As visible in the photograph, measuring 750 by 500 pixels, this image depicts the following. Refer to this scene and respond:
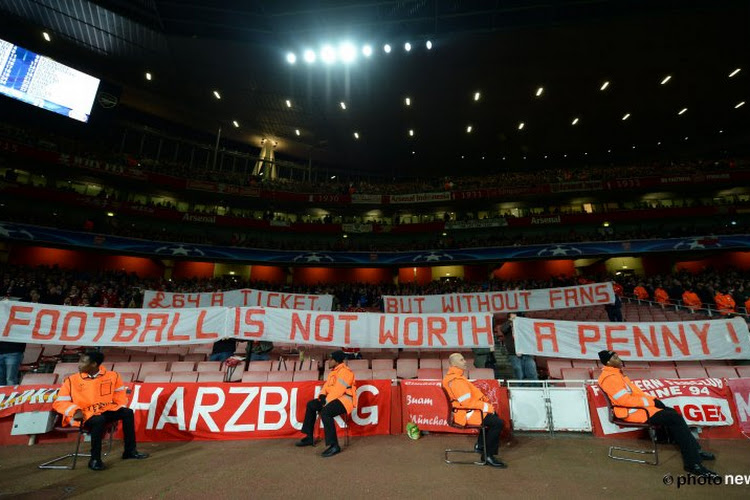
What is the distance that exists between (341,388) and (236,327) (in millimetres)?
4673

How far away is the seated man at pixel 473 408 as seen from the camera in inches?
187

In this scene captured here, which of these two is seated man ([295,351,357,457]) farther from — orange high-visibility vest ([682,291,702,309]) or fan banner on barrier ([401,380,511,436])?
orange high-visibility vest ([682,291,702,309])

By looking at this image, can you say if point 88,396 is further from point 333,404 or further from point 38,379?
point 333,404

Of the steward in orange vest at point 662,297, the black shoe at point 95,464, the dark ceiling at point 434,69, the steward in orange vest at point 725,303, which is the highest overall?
the dark ceiling at point 434,69

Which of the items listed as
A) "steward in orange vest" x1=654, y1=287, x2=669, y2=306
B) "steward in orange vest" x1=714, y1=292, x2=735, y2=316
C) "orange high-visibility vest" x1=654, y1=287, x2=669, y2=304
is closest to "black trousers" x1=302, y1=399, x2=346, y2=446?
"steward in orange vest" x1=714, y1=292, x2=735, y2=316

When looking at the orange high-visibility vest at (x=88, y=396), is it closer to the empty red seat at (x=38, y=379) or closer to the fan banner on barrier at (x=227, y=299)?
the empty red seat at (x=38, y=379)

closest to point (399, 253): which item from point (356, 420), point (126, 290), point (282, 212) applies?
point (282, 212)

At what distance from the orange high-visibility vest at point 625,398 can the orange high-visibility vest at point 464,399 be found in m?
1.72

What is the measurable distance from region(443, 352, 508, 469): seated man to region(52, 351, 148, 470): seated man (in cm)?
485

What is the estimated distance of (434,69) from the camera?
2164 cm

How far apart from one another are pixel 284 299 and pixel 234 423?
10078 mm

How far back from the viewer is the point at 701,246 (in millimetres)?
23578

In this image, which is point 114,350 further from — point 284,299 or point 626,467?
point 626,467

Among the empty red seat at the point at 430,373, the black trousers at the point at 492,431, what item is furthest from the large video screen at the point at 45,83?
the black trousers at the point at 492,431
